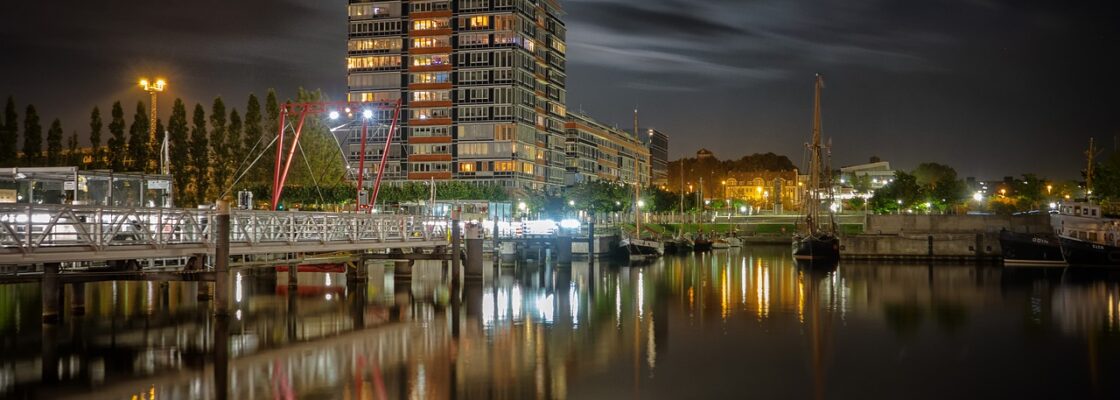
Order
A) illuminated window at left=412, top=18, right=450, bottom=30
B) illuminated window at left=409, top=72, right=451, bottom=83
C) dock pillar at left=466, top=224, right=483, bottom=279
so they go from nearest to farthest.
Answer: dock pillar at left=466, top=224, right=483, bottom=279 → illuminated window at left=412, top=18, right=450, bottom=30 → illuminated window at left=409, top=72, right=451, bottom=83

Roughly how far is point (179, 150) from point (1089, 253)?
81658 millimetres

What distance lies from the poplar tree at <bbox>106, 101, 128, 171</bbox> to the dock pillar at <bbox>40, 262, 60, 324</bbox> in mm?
65176

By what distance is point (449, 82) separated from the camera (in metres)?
131

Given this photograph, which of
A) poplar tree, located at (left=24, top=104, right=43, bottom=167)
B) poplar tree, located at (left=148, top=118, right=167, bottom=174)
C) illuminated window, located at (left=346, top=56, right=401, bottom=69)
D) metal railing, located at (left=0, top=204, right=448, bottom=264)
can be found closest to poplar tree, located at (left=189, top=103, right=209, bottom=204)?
poplar tree, located at (left=148, top=118, right=167, bottom=174)

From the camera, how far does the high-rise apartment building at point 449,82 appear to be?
423 feet

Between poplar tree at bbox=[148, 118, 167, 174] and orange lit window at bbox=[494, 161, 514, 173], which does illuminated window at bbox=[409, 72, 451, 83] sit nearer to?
orange lit window at bbox=[494, 161, 514, 173]

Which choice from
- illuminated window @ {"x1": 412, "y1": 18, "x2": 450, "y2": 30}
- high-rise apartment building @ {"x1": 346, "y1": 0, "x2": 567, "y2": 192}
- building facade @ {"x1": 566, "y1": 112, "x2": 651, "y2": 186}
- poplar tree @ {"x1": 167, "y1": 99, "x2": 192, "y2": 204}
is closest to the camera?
poplar tree @ {"x1": 167, "y1": 99, "x2": 192, "y2": 204}

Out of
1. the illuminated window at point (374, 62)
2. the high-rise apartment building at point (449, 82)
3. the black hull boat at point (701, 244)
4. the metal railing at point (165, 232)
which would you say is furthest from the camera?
the illuminated window at point (374, 62)

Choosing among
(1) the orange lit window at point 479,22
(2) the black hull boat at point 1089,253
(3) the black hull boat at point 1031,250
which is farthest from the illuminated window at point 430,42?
(2) the black hull boat at point 1089,253

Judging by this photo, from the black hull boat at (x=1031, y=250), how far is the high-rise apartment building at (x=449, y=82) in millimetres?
64861

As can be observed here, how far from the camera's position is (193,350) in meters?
27.5

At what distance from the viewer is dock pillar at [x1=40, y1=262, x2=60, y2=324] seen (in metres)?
32.1

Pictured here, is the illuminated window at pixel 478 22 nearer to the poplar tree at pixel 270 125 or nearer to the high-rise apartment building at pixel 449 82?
the high-rise apartment building at pixel 449 82

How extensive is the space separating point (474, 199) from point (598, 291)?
63731mm
